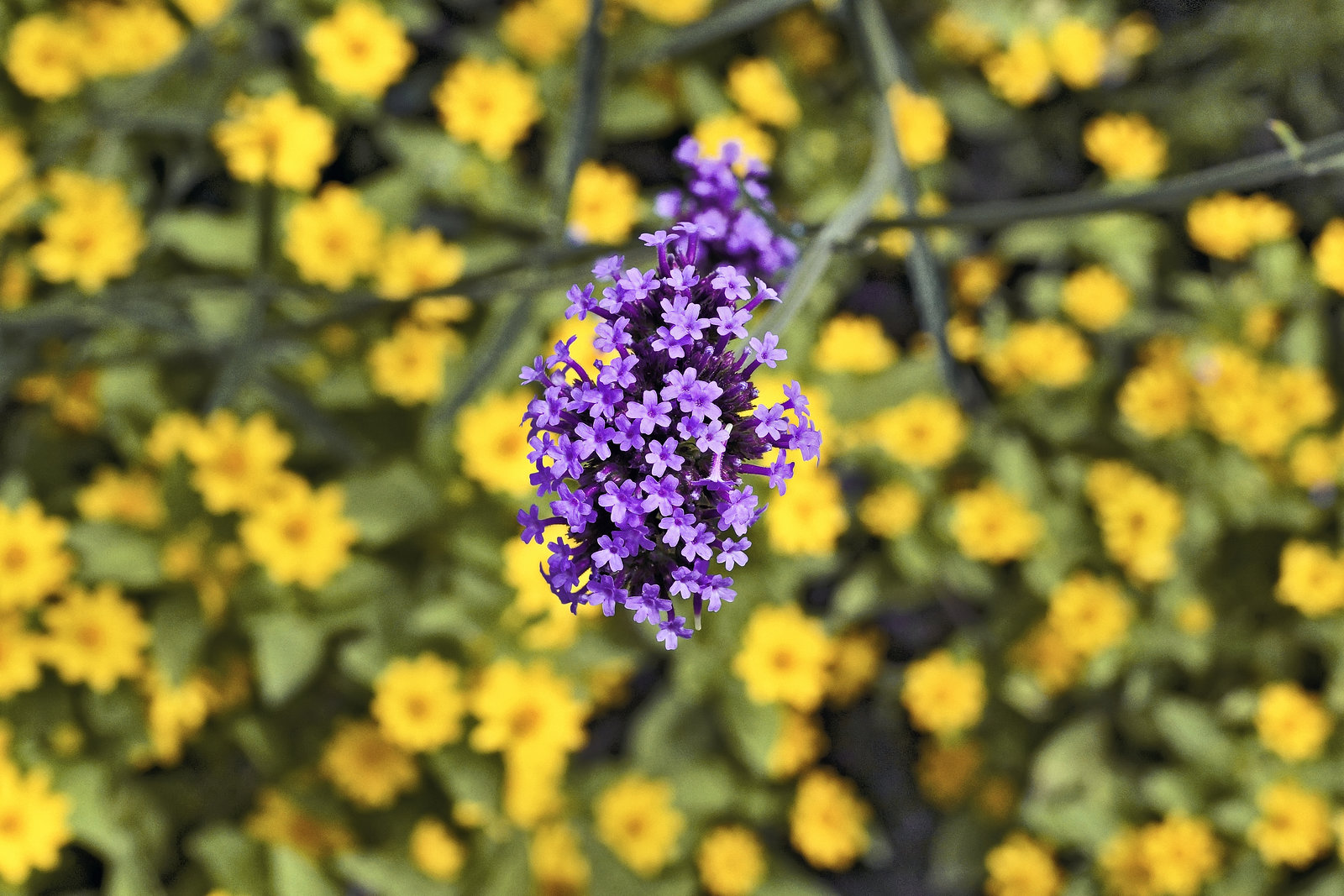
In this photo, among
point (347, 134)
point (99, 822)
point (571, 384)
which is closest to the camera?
point (571, 384)

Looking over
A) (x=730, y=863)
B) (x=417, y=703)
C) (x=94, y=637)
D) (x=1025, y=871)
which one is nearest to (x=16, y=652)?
(x=94, y=637)

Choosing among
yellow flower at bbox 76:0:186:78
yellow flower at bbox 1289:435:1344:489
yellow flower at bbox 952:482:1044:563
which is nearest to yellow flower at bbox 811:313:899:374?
yellow flower at bbox 952:482:1044:563

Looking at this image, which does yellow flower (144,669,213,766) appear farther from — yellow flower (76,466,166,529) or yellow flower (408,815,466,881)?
yellow flower (408,815,466,881)

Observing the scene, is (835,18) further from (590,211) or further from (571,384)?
(571,384)

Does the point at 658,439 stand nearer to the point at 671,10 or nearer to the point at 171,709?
the point at 171,709

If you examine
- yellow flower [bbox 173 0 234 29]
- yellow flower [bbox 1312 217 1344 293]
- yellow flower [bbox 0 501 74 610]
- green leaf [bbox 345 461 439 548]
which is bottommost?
yellow flower [bbox 0 501 74 610]

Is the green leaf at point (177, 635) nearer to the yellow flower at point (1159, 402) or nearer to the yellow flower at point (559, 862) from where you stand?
the yellow flower at point (559, 862)

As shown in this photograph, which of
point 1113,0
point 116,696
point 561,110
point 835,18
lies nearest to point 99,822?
point 116,696
